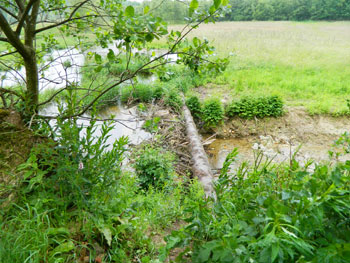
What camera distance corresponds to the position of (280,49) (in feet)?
50.5

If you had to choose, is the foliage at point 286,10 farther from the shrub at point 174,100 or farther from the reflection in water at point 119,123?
the reflection in water at point 119,123

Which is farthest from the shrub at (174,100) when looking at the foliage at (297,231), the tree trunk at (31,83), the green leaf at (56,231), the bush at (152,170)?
the foliage at (297,231)

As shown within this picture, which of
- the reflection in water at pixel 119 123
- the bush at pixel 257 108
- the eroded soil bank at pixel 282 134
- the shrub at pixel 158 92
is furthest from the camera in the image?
the shrub at pixel 158 92

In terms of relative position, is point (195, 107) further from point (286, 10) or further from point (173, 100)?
point (286, 10)

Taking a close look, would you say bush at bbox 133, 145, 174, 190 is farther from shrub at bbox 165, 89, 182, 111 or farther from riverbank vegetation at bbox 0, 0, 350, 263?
shrub at bbox 165, 89, 182, 111

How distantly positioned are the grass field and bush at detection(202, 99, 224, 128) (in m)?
1.44

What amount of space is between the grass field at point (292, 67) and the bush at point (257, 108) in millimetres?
530

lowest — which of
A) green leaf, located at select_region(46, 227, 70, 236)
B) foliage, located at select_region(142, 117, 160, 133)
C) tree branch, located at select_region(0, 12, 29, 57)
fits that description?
green leaf, located at select_region(46, 227, 70, 236)

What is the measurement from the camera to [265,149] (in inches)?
273

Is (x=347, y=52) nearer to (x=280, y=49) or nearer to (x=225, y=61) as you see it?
(x=280, y=49)

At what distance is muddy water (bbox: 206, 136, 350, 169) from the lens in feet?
21.2

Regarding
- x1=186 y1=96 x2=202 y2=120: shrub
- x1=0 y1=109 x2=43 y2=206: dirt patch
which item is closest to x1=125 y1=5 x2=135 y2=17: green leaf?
x1=0 y1=109 x2=43 y2=206: dirt patch

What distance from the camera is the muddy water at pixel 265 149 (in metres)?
6.46

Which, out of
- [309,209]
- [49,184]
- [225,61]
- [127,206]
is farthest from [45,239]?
[225,61]
